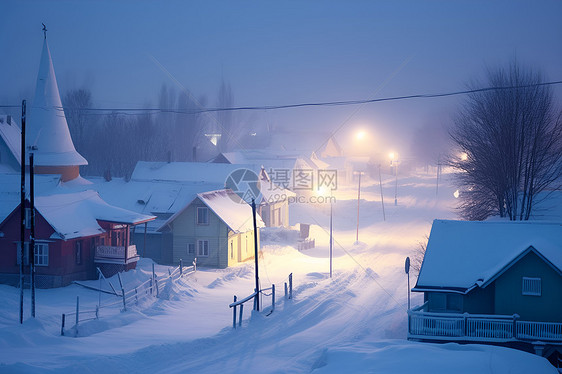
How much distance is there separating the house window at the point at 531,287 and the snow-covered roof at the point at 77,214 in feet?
72.6

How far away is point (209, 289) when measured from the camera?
30266 mm

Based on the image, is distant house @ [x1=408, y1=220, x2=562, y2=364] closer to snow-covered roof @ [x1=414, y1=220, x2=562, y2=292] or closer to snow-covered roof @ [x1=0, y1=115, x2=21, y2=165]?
snow-covered roof @ [x1=414, y1=220, x2=562, y2=292]

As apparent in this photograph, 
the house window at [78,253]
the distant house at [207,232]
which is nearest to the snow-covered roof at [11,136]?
the distant house at [207,232]

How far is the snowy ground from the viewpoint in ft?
49.3

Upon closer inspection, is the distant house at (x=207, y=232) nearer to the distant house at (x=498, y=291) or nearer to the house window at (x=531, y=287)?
the distant house at (x=498, y=291)

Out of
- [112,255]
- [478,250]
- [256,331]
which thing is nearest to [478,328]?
[478,250]

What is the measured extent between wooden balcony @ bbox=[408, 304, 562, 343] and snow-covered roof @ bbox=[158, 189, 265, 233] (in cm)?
1954

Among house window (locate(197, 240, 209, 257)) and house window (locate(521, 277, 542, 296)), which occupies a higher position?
house window (locate(521, 277, 542, 296))

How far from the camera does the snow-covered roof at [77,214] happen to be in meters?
29.7

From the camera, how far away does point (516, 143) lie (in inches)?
1312

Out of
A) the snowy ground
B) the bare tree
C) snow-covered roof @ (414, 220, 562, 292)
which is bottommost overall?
the snowy ground

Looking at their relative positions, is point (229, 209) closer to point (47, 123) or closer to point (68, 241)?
point (68, 241)

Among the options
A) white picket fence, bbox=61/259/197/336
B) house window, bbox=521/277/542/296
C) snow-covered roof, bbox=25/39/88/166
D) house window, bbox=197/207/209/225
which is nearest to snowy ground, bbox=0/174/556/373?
white picket fence, bbox=61/259/197/336

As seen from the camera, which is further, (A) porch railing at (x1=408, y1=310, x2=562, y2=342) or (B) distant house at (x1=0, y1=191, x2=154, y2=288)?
(B) distant house at (x1=0, y1=191, x2=154, y2=288)
